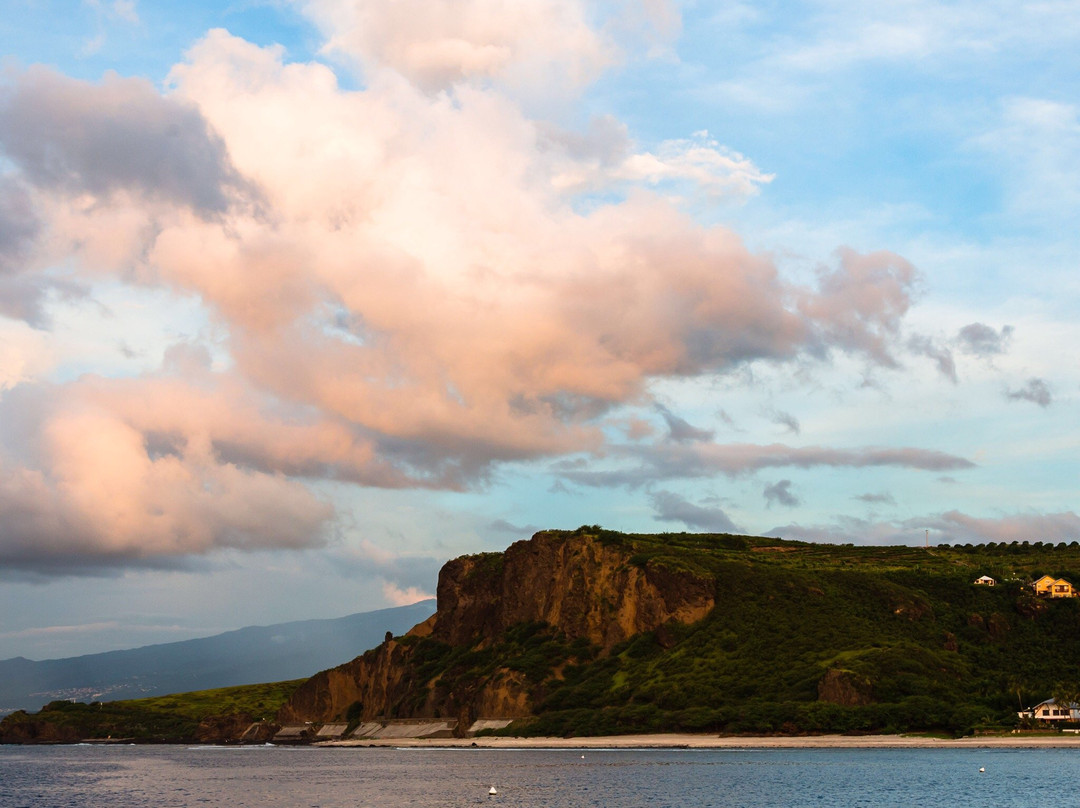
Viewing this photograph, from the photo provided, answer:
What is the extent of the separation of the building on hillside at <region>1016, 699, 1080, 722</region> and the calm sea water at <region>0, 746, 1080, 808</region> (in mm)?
24527

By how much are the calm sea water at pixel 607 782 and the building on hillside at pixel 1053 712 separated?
24.5 m

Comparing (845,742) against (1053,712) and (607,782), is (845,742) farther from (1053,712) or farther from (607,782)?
(607,782)

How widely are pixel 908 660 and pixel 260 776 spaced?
A: 10940 centimetres

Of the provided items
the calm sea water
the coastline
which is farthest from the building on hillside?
the calm sea water

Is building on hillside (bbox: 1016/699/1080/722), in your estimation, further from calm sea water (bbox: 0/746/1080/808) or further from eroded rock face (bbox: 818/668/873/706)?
calm sea water (bbox: 0/746/1080/808)

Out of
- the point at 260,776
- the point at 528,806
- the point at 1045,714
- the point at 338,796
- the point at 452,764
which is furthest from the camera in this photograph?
the point at 1045,714

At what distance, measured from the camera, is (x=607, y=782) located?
12281 centimetres

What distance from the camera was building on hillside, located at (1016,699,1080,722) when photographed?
17675 centimetres

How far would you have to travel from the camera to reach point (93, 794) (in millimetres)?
127000

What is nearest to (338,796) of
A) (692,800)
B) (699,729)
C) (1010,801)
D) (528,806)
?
(528,806)

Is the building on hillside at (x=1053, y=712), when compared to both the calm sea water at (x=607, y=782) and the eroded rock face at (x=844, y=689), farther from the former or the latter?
the calm sea water at (x=607, y=782)

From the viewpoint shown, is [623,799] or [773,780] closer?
[623,799]

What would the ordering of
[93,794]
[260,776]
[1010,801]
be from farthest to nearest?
[260,776] < [93,794] < [1010,801]

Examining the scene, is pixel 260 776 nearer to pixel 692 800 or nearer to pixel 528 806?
pixel 528 806
